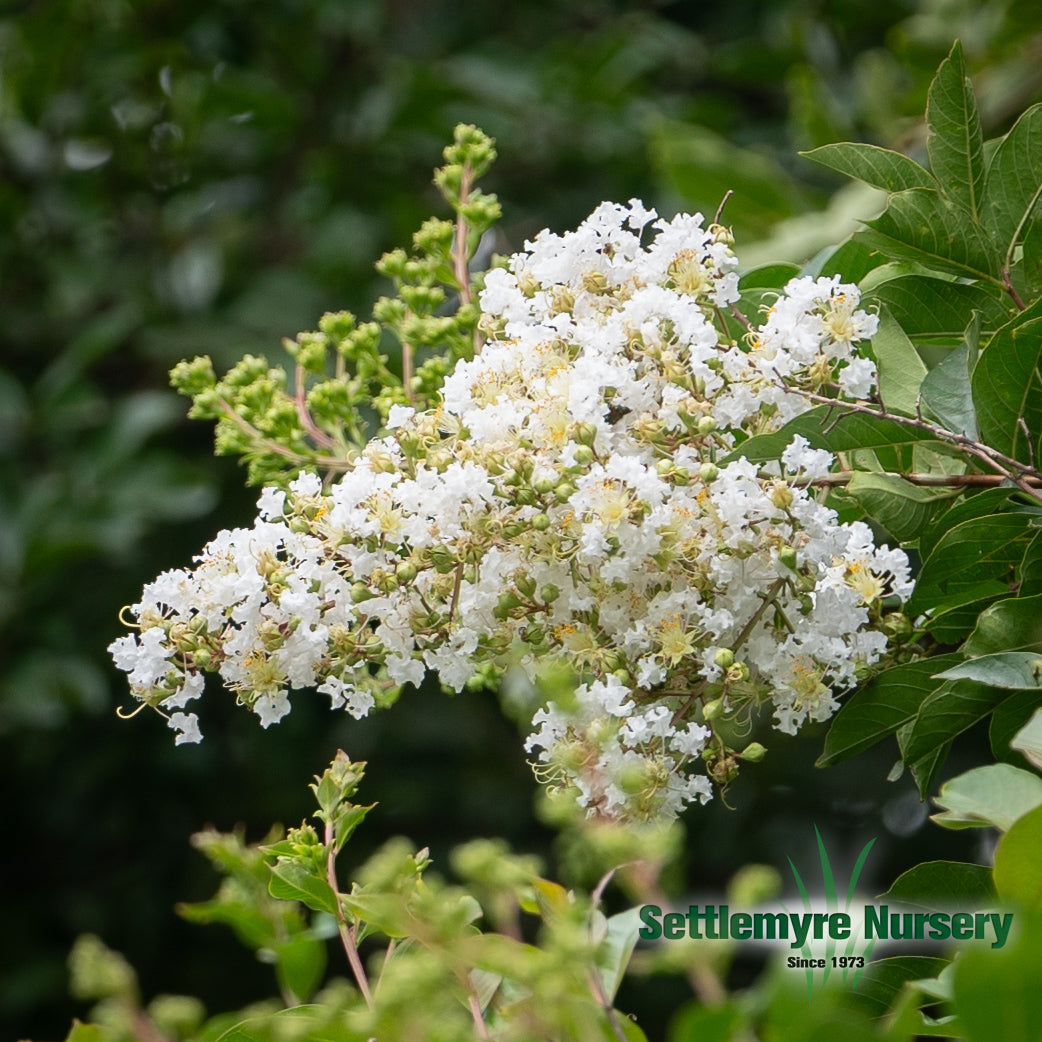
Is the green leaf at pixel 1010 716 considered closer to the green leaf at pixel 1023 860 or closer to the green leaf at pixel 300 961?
the green leaf at pixel 1023 860

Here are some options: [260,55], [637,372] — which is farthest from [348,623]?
[260,55]

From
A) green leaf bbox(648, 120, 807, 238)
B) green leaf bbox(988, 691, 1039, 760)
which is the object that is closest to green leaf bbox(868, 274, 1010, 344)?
green leaf bbox(988, 691, 1039, 760)

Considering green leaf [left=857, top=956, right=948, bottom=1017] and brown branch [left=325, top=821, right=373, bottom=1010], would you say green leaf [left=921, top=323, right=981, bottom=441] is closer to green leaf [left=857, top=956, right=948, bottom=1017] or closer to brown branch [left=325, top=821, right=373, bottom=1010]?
green leaf [left=857, top=956, right=948, bottom=1017]

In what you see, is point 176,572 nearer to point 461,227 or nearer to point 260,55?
point 461,227

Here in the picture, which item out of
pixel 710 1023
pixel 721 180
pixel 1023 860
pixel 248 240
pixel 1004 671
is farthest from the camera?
pixel 248 240

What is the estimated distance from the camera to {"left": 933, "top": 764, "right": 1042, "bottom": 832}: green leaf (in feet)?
1.70

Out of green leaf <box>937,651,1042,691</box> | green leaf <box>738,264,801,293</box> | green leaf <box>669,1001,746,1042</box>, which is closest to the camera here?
green leaf <box>669,1001,746,1042</box>

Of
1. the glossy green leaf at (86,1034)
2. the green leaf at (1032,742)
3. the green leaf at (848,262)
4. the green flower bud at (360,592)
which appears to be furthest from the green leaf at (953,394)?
the glossy green leaf at (86,1034)

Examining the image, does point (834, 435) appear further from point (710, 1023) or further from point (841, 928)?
point (710, 1023)

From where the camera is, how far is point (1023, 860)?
0.50 metres

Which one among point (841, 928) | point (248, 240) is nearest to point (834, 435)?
point (841, 928)

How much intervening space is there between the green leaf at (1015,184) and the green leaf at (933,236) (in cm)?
1

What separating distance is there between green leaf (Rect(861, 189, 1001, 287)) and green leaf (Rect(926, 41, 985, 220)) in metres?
0.02

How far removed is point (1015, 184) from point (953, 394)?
0.15 m
